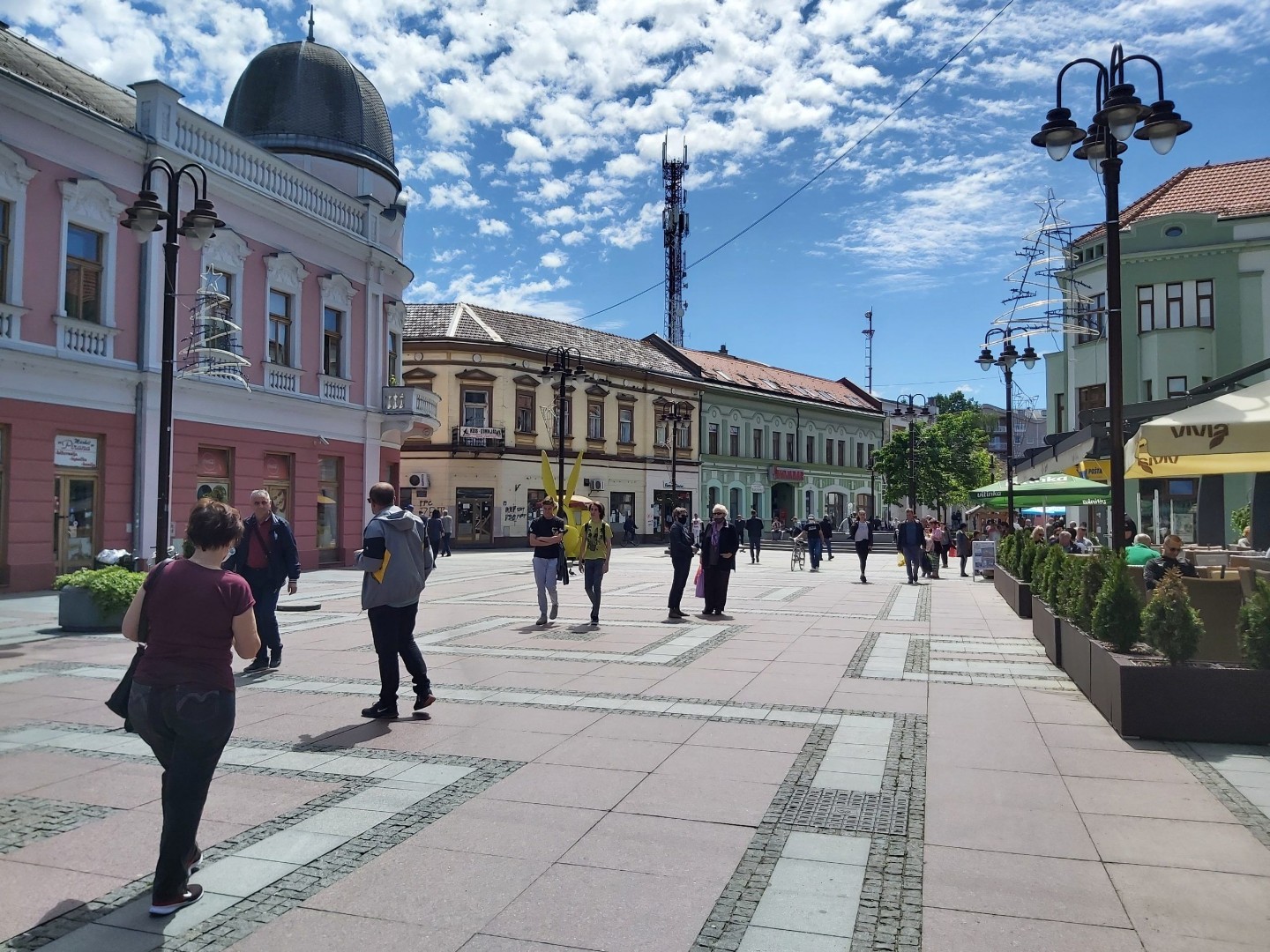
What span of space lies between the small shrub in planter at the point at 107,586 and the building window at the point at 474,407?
30664mm

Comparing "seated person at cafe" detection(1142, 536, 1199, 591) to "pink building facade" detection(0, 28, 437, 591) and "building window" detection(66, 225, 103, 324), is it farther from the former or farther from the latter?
"building window" detection(66, 225, 103, 324)

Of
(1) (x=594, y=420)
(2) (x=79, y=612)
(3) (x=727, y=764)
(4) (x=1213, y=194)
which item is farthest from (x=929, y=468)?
(3) (x=727, y=764)

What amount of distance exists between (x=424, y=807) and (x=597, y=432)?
144ft

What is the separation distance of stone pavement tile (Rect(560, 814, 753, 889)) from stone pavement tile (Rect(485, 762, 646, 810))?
1.00ft

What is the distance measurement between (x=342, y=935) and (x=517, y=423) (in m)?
41.4

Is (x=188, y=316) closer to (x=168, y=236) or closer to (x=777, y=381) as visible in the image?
(x=168, y=236)

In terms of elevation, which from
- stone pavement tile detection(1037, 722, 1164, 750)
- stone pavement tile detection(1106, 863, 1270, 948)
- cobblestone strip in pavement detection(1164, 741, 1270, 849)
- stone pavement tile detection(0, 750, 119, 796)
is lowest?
stone pavement tile detection(0, 750, 119, 796)

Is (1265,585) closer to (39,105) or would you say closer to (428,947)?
(428,947)

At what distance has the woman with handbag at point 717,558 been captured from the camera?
44.9 feet

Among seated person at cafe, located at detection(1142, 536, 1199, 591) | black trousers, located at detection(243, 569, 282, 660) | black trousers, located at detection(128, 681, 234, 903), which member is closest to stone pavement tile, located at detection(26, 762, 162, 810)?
black trousers, located at detection(128, 681, 234, 903)

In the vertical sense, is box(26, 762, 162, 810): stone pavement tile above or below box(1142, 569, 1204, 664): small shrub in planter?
below

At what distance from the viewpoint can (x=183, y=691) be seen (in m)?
3.81

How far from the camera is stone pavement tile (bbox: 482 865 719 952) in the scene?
11.6 feet

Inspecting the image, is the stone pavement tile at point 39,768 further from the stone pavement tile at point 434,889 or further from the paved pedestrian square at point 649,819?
the stone pavement tile at point 434,889
